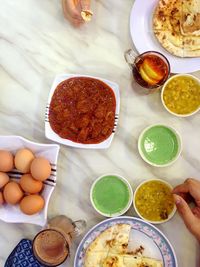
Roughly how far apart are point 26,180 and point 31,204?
8 cm

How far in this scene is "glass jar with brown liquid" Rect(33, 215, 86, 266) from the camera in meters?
1.50

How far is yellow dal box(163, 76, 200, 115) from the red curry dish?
0.19m

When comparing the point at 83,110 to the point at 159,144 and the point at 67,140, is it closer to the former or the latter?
the point at 67,140

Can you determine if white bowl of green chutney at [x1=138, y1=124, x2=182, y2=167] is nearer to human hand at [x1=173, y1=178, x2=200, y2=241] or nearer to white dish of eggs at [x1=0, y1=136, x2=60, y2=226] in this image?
human hand at [x1=173, y1=178, x2=200, y2=241]

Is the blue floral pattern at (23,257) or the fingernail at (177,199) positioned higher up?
the fingernail at (177,199)

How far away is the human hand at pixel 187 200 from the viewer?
1.52 meters

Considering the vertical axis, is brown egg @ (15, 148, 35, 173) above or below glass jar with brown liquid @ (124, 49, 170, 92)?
below

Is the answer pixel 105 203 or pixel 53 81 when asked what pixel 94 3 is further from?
pixel 105 203

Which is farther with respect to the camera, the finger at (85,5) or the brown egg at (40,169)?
the finger at (85,5)

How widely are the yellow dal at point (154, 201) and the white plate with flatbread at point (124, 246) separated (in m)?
0.05

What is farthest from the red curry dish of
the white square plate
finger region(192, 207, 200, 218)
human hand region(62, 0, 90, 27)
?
finger region(192, 207, 200, 218)

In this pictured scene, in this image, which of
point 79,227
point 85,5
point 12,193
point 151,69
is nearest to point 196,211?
point 79,227

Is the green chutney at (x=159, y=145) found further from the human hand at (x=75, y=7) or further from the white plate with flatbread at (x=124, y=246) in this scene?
the human hand at (x=75, y=7)

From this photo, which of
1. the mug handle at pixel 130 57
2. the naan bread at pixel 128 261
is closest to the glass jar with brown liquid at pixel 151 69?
the mug handle at pixel 130 57
